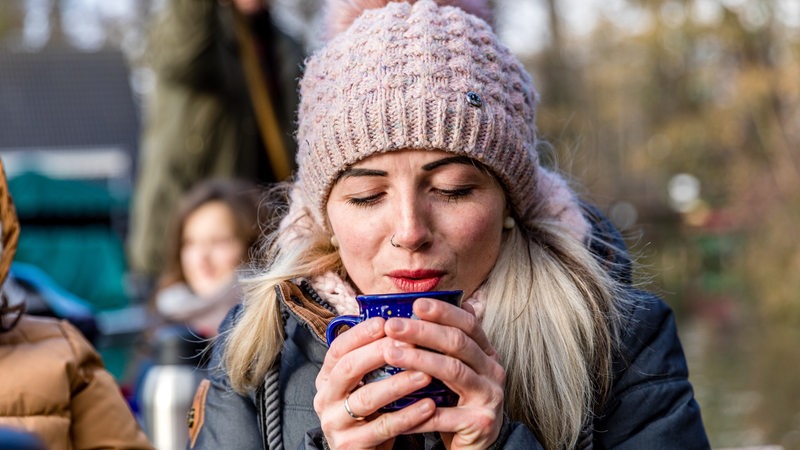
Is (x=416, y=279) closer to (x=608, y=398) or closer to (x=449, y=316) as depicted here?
(x=449, y=316)

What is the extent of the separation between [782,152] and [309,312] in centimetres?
1519

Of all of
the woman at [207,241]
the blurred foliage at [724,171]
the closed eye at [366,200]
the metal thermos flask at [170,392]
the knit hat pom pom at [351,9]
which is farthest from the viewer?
the blurred foliage at [724,171]

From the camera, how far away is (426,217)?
7.76ft

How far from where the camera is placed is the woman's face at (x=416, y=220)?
2.36 m

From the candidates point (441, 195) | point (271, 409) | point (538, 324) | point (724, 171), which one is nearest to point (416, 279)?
point (441, 195)

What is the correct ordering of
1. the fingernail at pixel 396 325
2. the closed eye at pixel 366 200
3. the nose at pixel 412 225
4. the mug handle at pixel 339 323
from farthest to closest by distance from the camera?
the closed eye at pixel 366 200 < the nose at pixel 412 225 < the mug handle at pixel 339 323 < the fingernail at pixel 396 325

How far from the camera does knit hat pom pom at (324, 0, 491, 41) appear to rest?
106 inches

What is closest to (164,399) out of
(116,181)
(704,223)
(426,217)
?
(426,217)

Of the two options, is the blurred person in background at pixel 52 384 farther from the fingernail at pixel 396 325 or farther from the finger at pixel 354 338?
the fingernail at pixel 396 325

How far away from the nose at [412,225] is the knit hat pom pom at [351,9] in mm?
571

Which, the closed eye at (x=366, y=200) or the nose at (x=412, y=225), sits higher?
→ the closed eye at (x=366, y=200)

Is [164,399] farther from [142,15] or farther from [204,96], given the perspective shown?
[142,15]

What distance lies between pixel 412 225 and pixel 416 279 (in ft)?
0.43

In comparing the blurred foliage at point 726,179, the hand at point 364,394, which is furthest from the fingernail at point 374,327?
the blurred foliage at point 726,179
